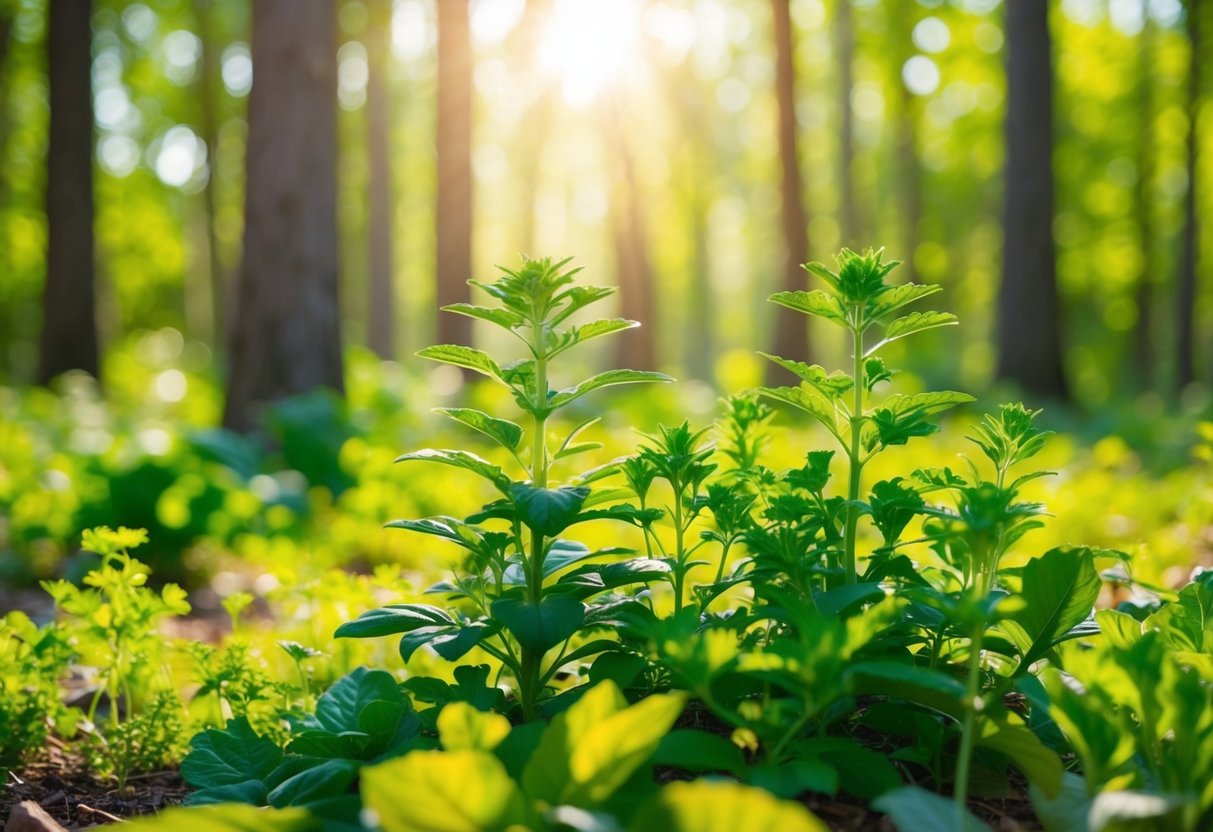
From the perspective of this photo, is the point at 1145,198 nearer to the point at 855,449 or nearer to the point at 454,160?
the point at 454,160

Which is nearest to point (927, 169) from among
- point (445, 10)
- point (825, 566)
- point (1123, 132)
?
point (1123, 132)

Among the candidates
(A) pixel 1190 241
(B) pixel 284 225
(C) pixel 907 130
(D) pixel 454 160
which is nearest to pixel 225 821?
(B) pixel 284 225

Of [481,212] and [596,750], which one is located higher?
[481,212]

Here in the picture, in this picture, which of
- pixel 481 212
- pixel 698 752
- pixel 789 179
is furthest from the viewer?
pixel 481 212

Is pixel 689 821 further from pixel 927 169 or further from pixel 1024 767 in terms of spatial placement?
pixel 927 169

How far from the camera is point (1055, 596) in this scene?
181 cm

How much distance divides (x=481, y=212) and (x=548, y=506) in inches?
1250

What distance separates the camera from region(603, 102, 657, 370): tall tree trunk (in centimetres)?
1631

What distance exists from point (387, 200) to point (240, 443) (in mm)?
13766

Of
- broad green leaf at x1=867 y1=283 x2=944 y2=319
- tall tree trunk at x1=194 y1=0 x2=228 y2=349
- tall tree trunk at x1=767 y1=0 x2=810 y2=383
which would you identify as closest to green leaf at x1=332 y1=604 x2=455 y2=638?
broad green leaf at x1=867 y1=283 x2=944 y2=319

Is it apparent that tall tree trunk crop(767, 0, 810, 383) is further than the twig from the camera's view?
Yes

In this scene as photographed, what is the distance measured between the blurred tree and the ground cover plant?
1631cm

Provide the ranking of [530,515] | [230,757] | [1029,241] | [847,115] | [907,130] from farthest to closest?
[907,130], [847,115], [1029,241], [230,757], [530,515]

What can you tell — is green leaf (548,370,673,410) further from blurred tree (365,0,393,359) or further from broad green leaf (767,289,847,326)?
blurred tree (365,0,393,359)
